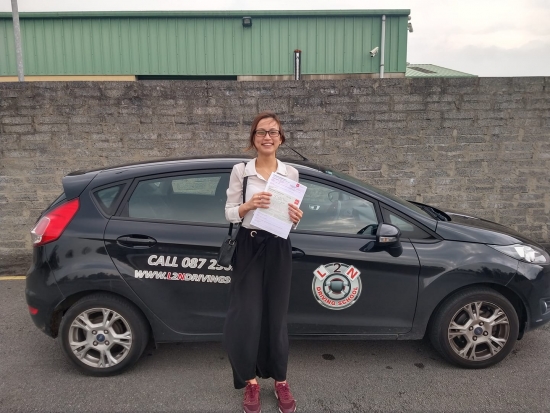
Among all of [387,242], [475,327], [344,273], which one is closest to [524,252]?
[475,327]

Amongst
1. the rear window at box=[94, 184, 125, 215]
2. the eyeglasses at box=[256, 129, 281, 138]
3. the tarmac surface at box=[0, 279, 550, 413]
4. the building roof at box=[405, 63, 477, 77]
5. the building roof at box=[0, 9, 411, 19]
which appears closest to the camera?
the eyeglasses at box=[256, 129, 281, 138]

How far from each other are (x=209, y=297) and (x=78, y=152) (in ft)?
13.7

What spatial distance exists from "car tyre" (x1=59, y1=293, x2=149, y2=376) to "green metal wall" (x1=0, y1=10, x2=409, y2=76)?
9.83 metres

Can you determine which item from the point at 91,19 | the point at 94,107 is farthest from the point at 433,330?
the point at 91,19

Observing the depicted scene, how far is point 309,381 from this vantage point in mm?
3111

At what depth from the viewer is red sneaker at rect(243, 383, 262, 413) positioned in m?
2.71

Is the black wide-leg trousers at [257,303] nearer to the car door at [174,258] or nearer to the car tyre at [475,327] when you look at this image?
the car door at [174,258]

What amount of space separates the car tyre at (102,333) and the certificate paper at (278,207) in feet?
4.19

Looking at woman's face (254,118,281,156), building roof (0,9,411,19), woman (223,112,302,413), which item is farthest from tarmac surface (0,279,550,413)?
building roof (0,9,411,19)

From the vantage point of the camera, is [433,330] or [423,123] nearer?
[433,330]

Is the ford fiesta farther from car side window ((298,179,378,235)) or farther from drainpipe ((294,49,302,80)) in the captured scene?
drainpipe ((294,49,302,80))

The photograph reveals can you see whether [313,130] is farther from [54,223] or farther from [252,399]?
[252,399]

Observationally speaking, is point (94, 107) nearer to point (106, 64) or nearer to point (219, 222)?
point (219, 222)

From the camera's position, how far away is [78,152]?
6320 millimetres
